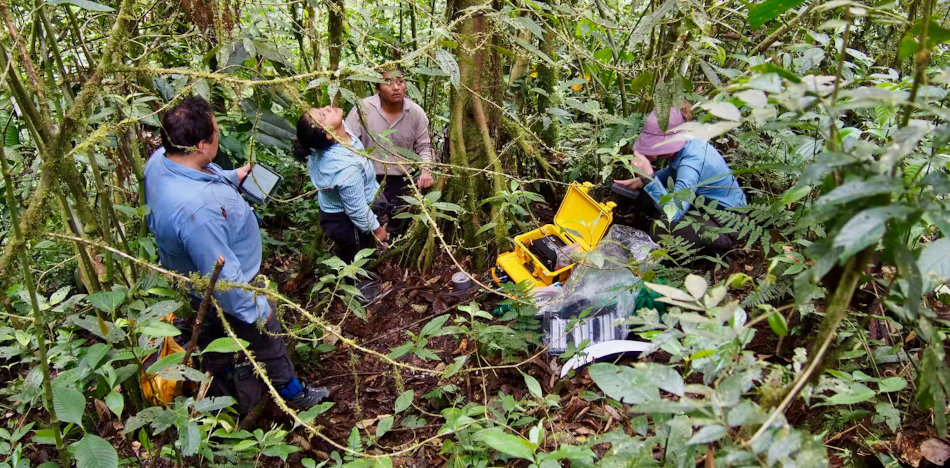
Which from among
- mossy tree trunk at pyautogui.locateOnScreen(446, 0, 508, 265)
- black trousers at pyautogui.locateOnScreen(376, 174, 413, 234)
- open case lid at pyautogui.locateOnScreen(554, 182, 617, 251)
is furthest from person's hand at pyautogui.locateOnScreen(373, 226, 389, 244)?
open case lid at pyautogui.locateOnScreen(554, 182, 617, 251)

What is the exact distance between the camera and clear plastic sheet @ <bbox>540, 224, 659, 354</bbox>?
271cm

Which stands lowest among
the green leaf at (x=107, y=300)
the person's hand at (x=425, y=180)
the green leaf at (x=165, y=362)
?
the person's hand at (x=425, y=180)

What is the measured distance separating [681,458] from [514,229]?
2419 mm

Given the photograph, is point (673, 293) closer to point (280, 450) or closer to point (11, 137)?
point (280, 450)

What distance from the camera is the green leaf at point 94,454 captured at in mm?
1517

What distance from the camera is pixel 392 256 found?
4055 millimetres

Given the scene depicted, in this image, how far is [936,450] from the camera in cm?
169

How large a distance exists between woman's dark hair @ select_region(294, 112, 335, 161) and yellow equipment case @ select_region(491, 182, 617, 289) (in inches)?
51.0

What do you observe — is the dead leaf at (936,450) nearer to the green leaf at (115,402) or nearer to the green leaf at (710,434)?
the green leaf at (710,434)

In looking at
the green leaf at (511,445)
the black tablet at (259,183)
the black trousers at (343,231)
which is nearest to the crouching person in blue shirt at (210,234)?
the black tablet at (259,183)

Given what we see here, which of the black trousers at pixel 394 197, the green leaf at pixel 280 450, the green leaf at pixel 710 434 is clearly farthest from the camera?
the black trousers at pixel 394 197

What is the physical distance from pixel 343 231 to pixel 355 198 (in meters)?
0.37

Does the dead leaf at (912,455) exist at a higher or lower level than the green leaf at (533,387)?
higher

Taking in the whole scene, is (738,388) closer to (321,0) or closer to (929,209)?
(929,209)
